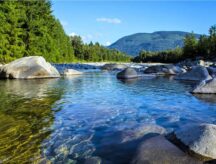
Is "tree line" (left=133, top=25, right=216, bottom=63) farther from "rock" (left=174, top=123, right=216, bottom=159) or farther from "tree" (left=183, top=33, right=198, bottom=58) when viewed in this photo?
"rock" (left=174, top=123, right=216, bottom=159)

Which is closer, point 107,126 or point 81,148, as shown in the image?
point 81,148

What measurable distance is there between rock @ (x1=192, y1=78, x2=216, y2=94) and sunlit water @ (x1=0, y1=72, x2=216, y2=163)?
53.5 inches

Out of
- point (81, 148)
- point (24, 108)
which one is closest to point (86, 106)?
point (24, 108)

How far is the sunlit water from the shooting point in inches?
242

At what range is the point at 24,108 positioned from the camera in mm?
10938

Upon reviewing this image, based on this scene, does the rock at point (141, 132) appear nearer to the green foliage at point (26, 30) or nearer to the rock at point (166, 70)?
the rock at point (166, 70)

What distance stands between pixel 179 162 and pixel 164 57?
458ft

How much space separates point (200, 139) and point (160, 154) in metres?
0.85

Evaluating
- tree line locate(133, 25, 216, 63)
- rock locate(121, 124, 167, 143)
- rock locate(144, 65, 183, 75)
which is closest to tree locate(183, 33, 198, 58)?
tree line locate(133, 25, 216, 63)

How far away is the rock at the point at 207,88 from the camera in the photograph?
1512 cm

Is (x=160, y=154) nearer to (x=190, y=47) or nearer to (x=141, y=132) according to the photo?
(x=141, y=132)

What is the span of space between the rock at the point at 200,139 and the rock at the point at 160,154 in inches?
10.2

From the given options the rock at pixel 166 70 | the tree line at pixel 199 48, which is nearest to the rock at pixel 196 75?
the rock at pixel 166 70

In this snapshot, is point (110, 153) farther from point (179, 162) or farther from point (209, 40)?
point (209, 40)
